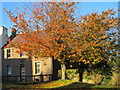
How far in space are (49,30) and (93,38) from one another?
12.1 feet

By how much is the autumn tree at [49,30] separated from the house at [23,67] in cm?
717

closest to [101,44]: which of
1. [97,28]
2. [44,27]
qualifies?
[97,28]

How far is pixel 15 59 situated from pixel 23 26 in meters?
12.0

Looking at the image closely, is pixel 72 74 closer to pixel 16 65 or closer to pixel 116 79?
pixel 116 79

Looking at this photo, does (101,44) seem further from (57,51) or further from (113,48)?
(57,51)

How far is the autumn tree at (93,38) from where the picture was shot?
45.3 feet

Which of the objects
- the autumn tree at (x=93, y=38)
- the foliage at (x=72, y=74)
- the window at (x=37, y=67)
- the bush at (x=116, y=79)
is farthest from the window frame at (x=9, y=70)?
the bush at (x=116, y=79)

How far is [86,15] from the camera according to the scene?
49.5 feet

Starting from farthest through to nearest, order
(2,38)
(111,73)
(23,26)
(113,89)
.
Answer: (2,38)
(111,73)
(23,26)
(113,89)

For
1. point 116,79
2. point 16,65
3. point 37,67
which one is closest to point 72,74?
point 116,79

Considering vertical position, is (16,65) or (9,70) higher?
(16,65)

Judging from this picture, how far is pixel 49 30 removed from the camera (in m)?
14.6

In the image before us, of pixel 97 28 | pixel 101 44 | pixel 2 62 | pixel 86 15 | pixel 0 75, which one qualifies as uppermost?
pixel 86 15

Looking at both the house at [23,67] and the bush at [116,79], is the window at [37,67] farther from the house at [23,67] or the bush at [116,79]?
the bush at [116,79]
